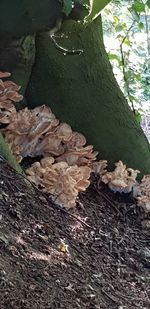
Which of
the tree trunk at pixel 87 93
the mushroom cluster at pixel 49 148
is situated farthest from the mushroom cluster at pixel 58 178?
the tree trunk at pixel 87 93

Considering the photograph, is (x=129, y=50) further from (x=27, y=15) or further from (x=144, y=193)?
(x=27, y=15)

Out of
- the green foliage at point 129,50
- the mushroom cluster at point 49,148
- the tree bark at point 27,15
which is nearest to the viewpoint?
the tree bark at point 27,15

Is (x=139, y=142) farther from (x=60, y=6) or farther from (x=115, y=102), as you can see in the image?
(x=60, y=6)

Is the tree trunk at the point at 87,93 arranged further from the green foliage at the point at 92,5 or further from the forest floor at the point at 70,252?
the green foliage at the point at 92,5

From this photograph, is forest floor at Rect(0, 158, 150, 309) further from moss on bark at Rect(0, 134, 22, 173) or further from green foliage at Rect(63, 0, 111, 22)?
green foliage at Rect(63, 0, 111, 22)

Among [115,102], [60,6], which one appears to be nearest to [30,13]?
[60,6]

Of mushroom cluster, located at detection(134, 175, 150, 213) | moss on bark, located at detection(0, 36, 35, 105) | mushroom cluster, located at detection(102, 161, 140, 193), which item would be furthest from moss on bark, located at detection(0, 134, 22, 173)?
mushroom cluster, located at detection(134, 175, 150, 213)
